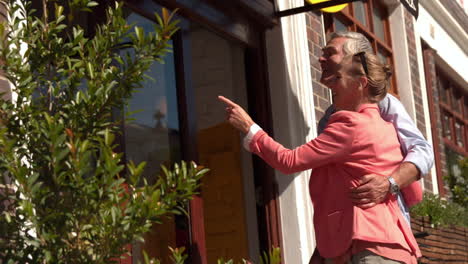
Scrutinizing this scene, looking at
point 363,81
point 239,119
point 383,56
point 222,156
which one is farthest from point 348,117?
point 383,56

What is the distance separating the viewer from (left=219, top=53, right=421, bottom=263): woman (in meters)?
3.98

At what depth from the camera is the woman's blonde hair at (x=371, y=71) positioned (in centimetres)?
428

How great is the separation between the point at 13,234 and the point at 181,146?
2.59 metres

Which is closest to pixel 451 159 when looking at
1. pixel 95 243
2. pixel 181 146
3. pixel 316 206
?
pixel 181 146

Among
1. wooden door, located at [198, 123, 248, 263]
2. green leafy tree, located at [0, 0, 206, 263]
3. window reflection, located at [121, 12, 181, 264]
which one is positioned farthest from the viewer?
wooden door, located at [198, 123, 248, 263]

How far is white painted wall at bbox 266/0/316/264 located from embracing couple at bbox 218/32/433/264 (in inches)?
70.2

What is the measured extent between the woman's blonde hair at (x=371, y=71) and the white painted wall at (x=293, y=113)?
1891 mm

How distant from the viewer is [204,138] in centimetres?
695

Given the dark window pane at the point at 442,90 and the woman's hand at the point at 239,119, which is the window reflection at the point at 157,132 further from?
the dark window pane at the point at 442,90

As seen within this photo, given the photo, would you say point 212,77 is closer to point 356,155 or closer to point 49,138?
point 356,155

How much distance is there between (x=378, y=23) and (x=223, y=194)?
11.4 ft

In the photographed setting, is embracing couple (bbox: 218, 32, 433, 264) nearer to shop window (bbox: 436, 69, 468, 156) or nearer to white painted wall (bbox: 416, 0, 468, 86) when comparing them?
white painted wall (bbox: 416, 0, 468, 86)

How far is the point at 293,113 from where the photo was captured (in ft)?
20.5

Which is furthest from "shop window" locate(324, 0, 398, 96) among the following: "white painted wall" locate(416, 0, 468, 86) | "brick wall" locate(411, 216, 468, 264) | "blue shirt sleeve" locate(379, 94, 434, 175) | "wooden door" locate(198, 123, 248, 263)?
"blue shirt sleeve" locate(379, 94, 434, 175)
